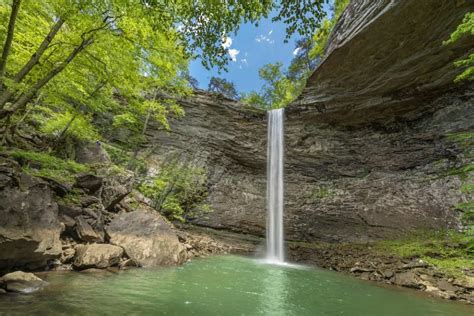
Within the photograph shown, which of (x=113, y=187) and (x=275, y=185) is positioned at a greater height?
(x=275, y=185)

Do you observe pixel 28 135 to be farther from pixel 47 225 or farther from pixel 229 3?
pixel 229 3

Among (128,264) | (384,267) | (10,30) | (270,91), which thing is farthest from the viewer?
(270,91)

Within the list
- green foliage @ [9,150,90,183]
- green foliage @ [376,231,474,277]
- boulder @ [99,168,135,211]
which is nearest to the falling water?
green foliage @ [376,231,474,277]

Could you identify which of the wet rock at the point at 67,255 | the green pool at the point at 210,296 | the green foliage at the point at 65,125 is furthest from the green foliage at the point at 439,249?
the green foliage at the point at 65,125

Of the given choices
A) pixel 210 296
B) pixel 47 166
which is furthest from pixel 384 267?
pixel 47 166

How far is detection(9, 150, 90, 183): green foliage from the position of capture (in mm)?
8406

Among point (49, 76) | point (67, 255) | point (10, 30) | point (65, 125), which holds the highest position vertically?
point (65, 125)

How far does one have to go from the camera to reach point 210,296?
20.5 feet

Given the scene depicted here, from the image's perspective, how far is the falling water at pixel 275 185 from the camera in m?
16.1

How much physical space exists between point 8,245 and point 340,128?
17474 millimetres

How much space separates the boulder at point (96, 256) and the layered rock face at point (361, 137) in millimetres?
8720

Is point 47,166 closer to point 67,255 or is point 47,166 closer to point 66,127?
A: point 66,127

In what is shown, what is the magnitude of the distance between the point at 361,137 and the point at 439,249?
8.06m

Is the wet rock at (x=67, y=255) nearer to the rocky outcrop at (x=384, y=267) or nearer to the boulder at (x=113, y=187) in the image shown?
the boulder at (x=113, y=187)
